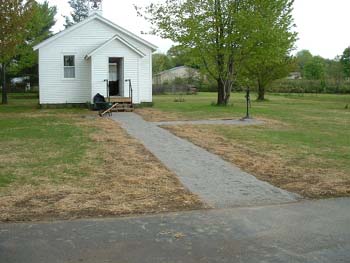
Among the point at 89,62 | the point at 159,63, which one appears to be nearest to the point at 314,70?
the point at 159,63

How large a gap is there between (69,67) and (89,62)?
116 centimetres

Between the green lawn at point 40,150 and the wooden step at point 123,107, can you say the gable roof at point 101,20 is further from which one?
the green lawn at point 40,150

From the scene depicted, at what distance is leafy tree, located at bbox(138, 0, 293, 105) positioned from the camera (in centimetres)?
2606

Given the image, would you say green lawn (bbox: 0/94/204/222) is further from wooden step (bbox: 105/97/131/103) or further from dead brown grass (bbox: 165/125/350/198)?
wooden step (bbox: 105/97/131/103)

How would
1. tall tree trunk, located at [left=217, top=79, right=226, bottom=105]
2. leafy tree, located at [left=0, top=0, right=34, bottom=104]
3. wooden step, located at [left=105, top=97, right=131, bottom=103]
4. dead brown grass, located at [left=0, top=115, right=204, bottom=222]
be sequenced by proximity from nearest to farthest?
dead brown grass, located at [left=0, top=115, right=204, bottom=222] → leafy tree, located at [left=0, top=0, right=34, bottom=104] → wooden step, located at [left=105, top=97, right=131, bottom=103] → tall tree trunk, located at [left=217, top=79, right=226, bottom=105]

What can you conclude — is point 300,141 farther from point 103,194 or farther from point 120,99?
point 120,99

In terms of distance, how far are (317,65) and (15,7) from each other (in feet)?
253

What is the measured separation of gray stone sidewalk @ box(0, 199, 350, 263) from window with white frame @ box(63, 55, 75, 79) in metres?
21.3

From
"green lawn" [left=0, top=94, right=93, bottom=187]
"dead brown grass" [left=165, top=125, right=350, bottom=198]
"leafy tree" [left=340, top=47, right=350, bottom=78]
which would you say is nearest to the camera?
"dead brown grass" [left=165, top=125, right=350, bottom=198]

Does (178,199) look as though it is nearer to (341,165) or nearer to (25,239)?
(25,239)

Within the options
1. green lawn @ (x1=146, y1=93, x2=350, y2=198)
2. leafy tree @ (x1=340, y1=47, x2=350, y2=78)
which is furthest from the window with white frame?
leafy tree @ (x1=340, y1=47, x2=350, y2=78)

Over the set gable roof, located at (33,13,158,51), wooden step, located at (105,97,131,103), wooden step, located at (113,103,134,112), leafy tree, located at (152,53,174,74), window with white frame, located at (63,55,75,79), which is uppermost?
leafy tree, located at (152,53,174,74)

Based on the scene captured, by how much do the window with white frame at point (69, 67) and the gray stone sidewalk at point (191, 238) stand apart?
21346 mm

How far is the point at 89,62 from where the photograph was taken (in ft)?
85.1
